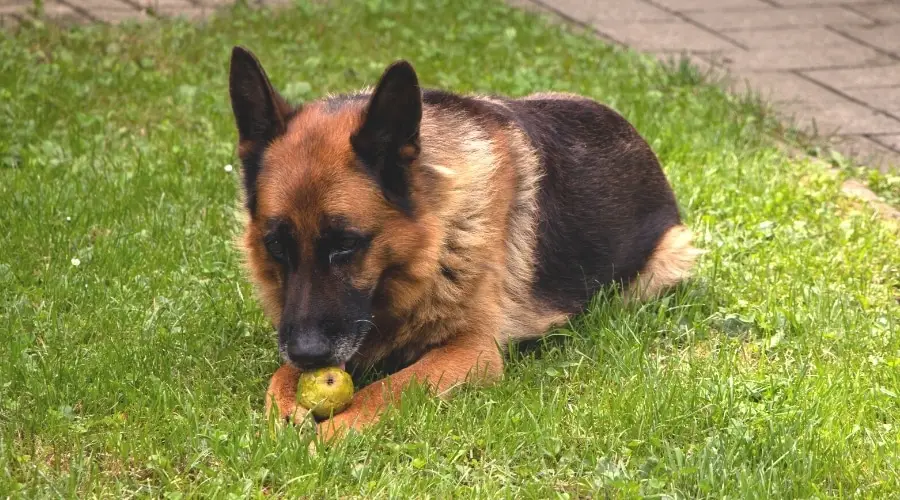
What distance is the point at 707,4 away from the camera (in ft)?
31.0

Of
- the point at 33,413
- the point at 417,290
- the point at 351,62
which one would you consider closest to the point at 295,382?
the point at 417,290

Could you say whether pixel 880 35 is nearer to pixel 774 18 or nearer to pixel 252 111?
pixel 774 18

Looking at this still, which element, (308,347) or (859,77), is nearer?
(308,347)

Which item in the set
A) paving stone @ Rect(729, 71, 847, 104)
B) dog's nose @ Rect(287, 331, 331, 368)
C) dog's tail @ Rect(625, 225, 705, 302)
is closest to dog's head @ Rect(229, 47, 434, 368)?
dog's nose @ Rect(287, 331, 331, 368)

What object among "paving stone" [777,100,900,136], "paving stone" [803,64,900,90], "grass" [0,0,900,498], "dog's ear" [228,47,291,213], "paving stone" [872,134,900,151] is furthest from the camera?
"paving stone" [803,64,900,90]

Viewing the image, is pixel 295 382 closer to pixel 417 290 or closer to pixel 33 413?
pixel 417 290

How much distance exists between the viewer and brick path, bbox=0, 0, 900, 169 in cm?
722

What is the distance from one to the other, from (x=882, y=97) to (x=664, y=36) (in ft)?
6.02

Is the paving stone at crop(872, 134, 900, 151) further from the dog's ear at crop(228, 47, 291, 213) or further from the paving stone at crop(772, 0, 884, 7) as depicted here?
the dog's ear at crop(228, 47, 291, 213)

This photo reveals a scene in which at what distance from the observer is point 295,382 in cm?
405

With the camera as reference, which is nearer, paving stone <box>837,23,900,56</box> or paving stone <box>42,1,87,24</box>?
paving stone <box>42,1,87,24</box>

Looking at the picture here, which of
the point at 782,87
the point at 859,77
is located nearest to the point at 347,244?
the point at 782,87

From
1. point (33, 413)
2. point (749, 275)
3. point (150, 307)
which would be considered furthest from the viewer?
point (749, 275)

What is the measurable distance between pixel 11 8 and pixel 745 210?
18.5 feet
